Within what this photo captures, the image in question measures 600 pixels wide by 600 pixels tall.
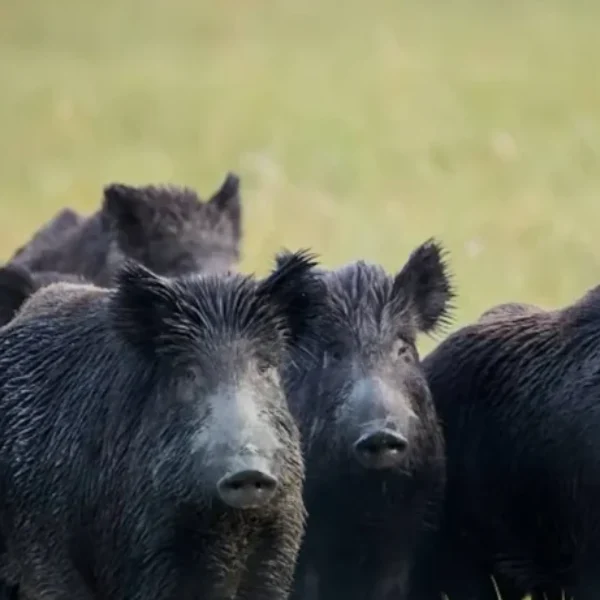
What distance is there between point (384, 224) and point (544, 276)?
2.58 meters

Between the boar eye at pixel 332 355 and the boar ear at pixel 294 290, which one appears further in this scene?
the boar eye at pixel 332 355

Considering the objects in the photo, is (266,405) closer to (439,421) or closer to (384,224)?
(439,421)

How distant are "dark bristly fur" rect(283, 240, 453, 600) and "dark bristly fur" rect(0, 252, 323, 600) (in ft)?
1.49

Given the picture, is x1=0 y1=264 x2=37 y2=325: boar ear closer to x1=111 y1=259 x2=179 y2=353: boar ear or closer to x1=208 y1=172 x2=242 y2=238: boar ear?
x1=111 y1=259 x2=179 y2=353: boar ear

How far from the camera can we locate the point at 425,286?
7.72 meters

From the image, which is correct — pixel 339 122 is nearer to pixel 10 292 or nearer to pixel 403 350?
pixel 10 292

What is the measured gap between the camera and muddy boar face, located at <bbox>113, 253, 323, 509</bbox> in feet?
19.4

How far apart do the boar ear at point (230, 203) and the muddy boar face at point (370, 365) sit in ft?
14.1

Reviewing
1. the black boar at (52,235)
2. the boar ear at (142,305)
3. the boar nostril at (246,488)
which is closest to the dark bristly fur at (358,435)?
the boar ear at (142,305)

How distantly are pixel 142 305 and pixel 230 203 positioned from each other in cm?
572

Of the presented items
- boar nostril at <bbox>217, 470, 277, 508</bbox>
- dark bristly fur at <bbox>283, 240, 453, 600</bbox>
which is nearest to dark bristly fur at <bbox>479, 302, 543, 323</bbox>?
dark bristly fur at <bbox>283, 240, 453, 600</bbox>

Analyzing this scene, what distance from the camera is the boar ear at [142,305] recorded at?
628cm

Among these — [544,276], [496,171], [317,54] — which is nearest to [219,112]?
[317,54]

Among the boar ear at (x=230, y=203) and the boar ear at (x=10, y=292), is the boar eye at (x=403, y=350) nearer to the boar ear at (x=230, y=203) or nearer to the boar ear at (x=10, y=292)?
the boar ear at (x=10, y=292)
